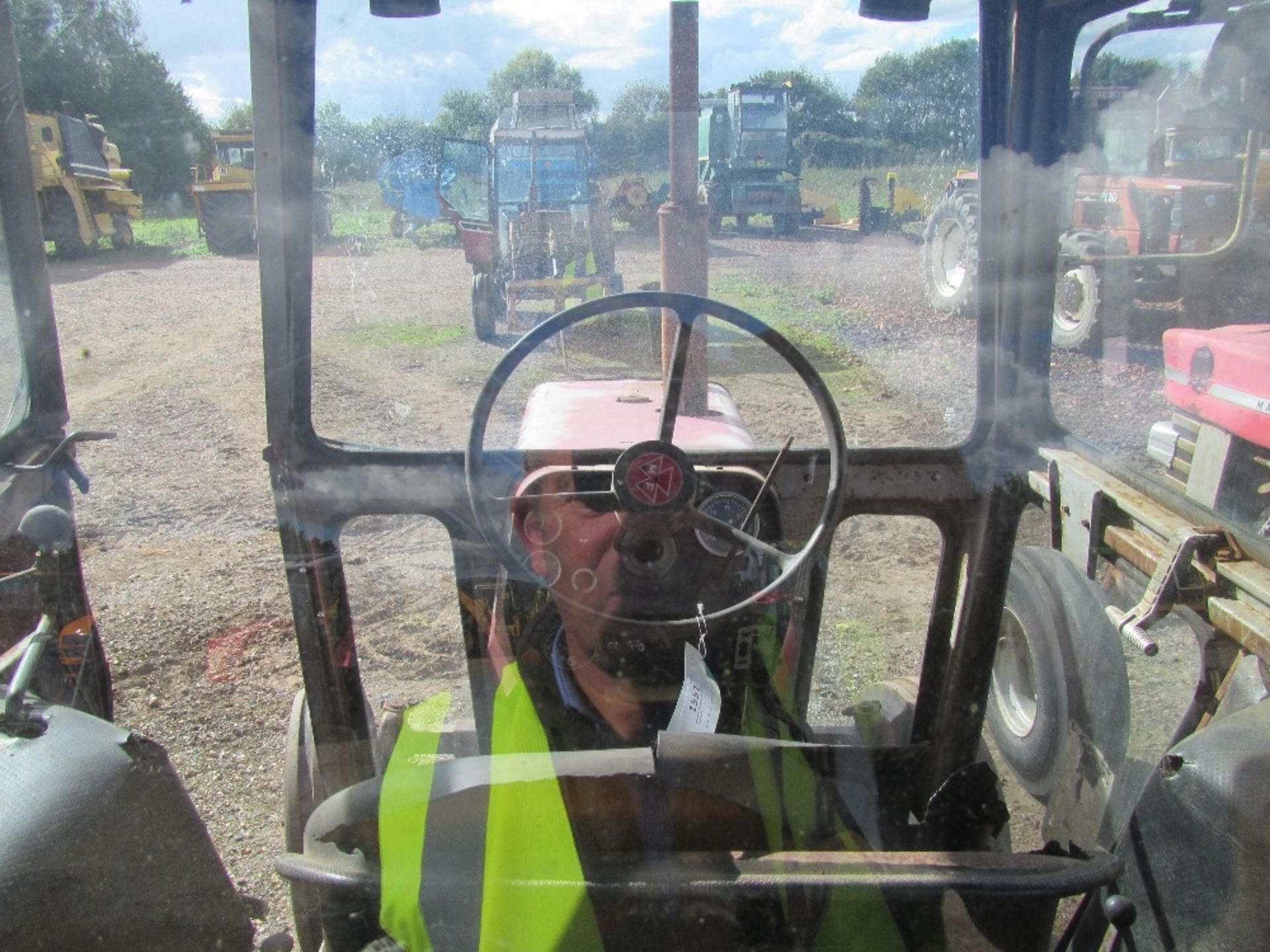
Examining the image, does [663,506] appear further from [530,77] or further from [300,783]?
[300,783]

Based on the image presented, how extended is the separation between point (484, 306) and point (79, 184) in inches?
57.7

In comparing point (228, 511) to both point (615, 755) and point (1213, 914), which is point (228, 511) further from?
point (1213, 914)

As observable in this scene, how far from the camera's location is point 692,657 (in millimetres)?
1809

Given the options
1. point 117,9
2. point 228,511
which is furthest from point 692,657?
point 228,511

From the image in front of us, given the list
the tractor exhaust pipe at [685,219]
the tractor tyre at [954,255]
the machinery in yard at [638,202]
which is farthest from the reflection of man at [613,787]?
the tractor tyre at [954,255]

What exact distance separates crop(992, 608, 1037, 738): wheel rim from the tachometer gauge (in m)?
0.97

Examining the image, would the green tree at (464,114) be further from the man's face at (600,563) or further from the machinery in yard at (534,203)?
the man's face at (600,563)

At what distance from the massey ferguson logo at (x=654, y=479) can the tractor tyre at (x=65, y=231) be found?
6.30ft

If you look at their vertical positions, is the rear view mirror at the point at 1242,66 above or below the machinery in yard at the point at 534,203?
above

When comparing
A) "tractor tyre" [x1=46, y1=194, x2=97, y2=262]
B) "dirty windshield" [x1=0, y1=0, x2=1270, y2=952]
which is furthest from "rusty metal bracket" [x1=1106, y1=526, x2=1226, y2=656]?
"tractor tyre" [x1=46, y1=194, x2=97, y2=262]

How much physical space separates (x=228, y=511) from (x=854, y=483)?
4.00m

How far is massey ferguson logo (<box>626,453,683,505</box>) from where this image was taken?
1.69 metres

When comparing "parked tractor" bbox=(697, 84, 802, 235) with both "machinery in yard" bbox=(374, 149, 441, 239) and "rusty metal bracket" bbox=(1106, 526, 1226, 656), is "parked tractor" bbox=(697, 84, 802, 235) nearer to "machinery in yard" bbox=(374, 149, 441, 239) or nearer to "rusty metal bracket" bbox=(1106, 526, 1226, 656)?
"machinery in yard" bbox=(374, 149, 441, 239)

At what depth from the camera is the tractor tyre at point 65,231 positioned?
2.85 m
